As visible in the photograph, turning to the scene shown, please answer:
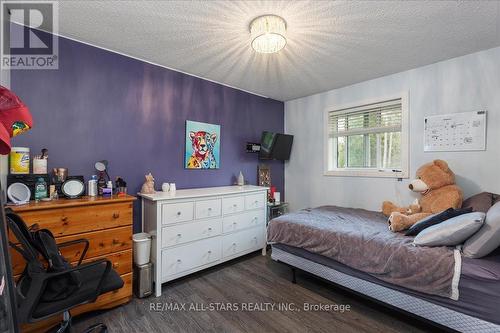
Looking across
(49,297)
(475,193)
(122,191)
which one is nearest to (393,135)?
(475,193)

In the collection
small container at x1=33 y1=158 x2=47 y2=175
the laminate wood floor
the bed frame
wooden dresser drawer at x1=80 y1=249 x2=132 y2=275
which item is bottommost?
the laminate wood floor

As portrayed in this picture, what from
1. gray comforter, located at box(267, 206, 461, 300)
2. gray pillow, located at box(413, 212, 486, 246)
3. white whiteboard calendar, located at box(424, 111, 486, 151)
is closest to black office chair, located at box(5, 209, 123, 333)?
gray comforter, located at box(267, 206, 461, 300)

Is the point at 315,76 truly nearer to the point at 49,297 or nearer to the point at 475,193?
the point at 475,193

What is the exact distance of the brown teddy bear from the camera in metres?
2.19

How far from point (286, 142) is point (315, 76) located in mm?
1217

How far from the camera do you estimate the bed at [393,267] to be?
1.46 metres

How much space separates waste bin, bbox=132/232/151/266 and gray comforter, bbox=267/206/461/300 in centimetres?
130

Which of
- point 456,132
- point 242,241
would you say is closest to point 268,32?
point 456,132

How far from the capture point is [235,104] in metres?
3.51

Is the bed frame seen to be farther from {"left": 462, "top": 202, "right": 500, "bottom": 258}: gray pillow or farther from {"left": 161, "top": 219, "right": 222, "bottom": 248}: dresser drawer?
{"left": 161, "top": 219, "right": 222, "bottom": 248}: dresser drawer

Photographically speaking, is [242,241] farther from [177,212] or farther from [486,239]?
[486,239]

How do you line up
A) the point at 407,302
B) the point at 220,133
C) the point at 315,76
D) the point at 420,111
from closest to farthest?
the point at 407,302 → the point at 420,111 → the point at 315,76 → the point at 220,133

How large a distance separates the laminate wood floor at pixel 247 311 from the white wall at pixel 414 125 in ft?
4.73

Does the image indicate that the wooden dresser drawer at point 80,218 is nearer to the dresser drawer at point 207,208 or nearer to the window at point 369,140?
the dresser drawer at point 207,208
